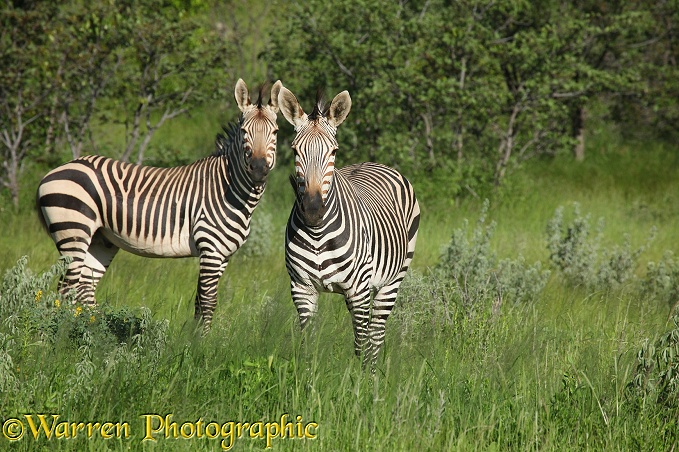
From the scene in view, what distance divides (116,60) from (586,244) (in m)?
8.28

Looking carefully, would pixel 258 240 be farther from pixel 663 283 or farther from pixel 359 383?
pixel 359 383

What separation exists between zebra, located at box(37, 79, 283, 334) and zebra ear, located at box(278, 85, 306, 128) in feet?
3.65

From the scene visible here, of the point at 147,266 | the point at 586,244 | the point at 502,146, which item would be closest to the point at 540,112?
the point at 502,146

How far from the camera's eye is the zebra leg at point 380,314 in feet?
17.8

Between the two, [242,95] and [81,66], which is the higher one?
[81,66]

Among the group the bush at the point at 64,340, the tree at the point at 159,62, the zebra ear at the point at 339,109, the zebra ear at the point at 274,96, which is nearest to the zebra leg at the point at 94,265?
the bush at the point at 64,340

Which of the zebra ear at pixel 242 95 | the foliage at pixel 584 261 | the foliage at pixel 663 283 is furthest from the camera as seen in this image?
the foliage at pixel 584 261

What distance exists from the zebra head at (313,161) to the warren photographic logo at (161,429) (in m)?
1.30

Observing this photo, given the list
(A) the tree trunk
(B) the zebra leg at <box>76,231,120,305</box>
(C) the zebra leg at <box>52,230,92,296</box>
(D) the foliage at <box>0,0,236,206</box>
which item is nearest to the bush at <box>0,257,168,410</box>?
(C) the zebra leg at <box>52,230,92,296</box>

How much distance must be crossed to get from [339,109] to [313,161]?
1.84 ft

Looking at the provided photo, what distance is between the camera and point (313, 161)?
4.91 m

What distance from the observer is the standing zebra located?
195 inches

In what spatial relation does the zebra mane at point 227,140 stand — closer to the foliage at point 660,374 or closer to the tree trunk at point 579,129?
the foliage at point 660,374

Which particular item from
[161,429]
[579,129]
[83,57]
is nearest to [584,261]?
[161,429]
